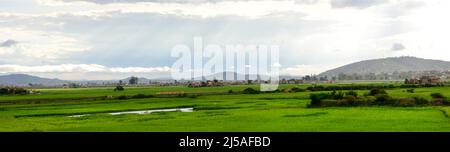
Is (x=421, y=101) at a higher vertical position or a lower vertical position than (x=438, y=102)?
higher

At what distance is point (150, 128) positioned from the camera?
91.6 feet

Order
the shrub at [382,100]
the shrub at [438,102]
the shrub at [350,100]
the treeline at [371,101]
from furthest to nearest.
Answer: the shrub at [350,100] < the shrub at [382,100] < the treeline at [371,101] < the shrub at [438,102]

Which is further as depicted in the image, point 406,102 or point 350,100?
point 350,100

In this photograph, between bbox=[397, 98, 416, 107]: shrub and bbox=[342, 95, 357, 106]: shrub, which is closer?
bbox=[397, 98, 416, 107]: shrub

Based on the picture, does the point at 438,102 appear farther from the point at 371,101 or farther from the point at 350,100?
the point at 350,100

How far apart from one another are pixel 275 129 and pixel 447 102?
25517 mm

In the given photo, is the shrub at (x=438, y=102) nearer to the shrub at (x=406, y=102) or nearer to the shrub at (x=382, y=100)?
the shrub at (x=406, y=102)

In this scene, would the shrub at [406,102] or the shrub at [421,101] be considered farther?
the shrub at [421,101]

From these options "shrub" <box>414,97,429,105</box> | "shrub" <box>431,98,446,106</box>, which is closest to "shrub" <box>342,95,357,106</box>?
"shrub" <box>414,97,429,105</box>

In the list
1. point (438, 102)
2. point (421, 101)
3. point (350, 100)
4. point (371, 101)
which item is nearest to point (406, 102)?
point (421, 101)

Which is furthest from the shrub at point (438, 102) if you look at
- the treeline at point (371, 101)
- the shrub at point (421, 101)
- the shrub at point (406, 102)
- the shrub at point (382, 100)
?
the shrub at point (382, 100)

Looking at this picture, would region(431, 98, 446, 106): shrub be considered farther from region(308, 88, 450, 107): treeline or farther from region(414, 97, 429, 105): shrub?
region(414, 97, 429, 105): shrub
